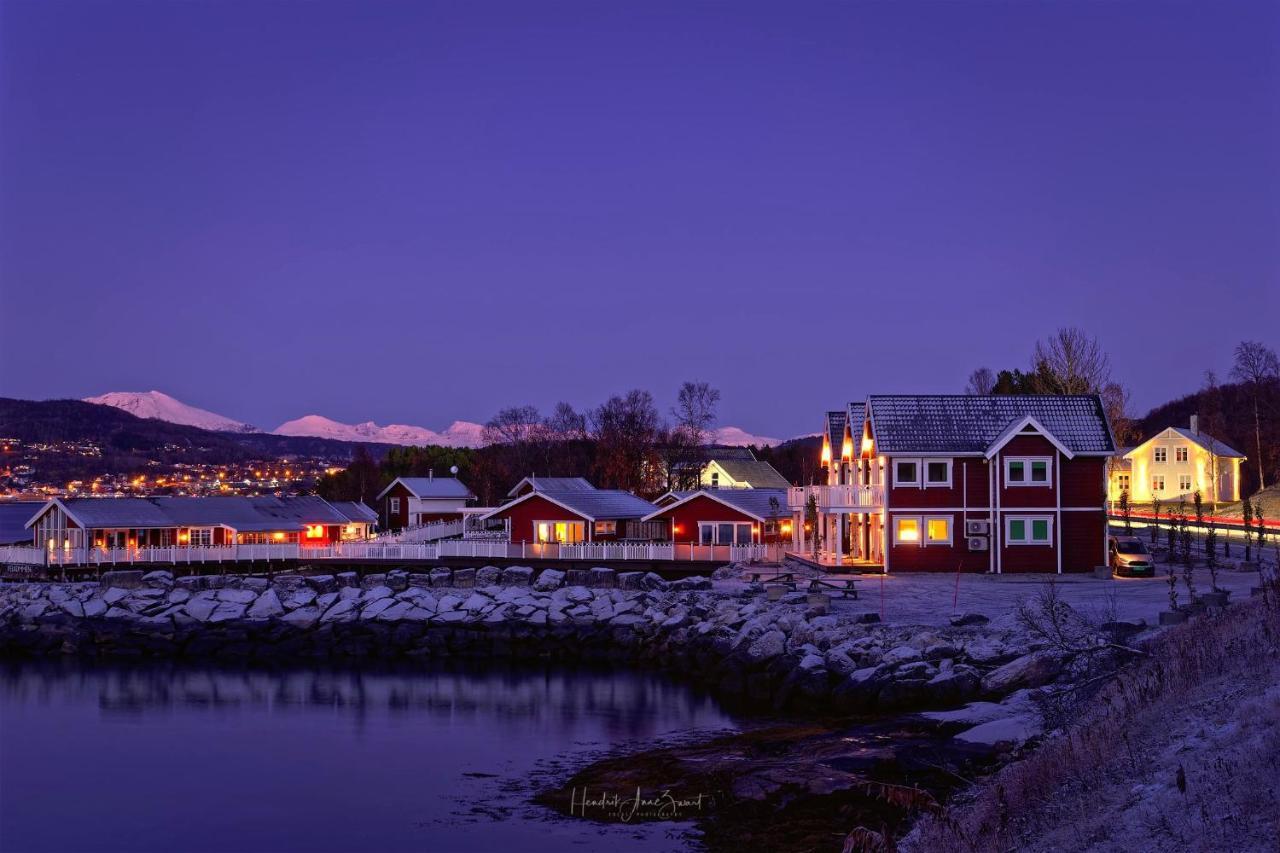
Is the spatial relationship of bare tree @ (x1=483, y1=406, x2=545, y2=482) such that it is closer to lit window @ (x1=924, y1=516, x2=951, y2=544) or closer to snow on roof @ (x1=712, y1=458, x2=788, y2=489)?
snow on roof @ (x1=712, y1=458, x2=788, y2=489)

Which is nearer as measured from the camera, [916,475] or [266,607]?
[916,475]

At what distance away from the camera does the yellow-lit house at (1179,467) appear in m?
96.4

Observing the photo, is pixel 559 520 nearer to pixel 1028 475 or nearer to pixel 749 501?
pixel 749 501

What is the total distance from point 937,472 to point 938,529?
226 centimetres

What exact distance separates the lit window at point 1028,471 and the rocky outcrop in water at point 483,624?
39.2 feet

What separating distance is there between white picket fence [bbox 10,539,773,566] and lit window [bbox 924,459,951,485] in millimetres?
9613

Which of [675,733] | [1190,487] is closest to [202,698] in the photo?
[675,733]

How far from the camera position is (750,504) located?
59938 millimetres

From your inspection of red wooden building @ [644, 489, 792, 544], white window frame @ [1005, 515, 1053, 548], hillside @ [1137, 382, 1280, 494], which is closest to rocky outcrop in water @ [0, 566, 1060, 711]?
red wooden building @ [644, 489, 792, 544]

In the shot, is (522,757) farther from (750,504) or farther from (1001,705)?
(750,504)

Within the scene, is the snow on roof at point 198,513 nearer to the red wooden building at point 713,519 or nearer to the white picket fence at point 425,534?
the white picket fence at point 425,534

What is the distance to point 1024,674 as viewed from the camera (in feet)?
87.5

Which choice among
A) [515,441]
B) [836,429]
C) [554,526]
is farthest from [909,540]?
[515,441]

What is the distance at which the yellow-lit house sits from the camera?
9644 cm
